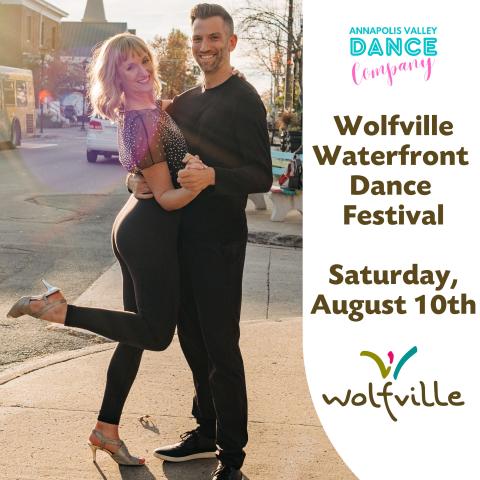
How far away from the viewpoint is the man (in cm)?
367

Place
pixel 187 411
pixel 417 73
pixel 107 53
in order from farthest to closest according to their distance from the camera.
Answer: pixel 187 411
pixel 107 53
pixel 417 73

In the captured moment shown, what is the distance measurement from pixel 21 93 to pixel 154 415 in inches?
1265

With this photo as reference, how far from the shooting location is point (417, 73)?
128 inches

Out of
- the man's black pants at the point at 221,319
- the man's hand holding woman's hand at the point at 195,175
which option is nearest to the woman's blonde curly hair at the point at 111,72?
the man's hand holding woman's hand at the point at 195,175

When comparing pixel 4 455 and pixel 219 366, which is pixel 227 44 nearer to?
pixel 219 366

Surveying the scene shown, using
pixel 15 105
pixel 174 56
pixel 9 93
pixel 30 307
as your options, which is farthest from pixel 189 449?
pixel 174 56

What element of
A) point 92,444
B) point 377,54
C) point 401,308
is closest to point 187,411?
point 92,444

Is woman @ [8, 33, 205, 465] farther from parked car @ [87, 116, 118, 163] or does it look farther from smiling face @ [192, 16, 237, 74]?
parked car @ [87, 116, 118, 163]

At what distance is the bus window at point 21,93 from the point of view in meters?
34.7

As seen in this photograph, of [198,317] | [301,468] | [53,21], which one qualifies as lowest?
[301,468]

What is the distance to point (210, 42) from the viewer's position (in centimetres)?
369

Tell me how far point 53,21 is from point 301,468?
9080 centimetres

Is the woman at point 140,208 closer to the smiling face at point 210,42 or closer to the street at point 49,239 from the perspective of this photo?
the smiling face at point 210,42

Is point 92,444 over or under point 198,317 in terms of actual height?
under
